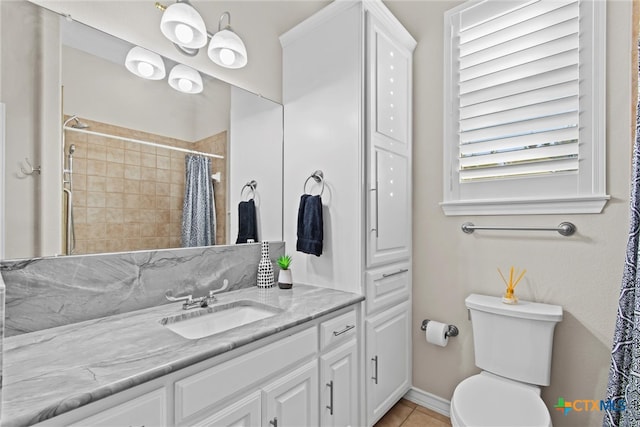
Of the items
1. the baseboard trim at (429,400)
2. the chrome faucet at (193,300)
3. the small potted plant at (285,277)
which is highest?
the small potted plant at (285,277)

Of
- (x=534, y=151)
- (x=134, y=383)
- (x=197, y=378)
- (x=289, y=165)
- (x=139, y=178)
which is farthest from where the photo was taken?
(x=289, y=165)

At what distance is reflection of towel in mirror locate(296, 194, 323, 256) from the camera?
1.73 meters

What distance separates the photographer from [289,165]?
1985 mm

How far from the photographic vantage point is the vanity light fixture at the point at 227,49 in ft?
5.35

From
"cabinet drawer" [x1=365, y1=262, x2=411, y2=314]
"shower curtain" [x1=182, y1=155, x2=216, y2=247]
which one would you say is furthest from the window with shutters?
"shower curtain" [x1=182, y1=155, x2=216, y2=247]

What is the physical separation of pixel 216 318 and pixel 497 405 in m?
1.30

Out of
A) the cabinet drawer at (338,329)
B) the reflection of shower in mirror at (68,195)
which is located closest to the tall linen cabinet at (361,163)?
the cabinet drawer at (338,329)

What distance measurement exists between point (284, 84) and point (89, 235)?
4.60ft

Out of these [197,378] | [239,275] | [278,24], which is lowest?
[197,378]

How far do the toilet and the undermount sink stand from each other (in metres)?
0.95

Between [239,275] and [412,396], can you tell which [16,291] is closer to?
[239,275]

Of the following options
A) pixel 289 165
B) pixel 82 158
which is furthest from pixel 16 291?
pixel 289 165

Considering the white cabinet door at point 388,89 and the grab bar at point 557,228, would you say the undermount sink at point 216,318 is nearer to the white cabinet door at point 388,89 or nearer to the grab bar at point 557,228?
the white cabinet door at point 388,89

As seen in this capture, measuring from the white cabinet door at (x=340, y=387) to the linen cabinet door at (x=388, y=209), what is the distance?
471 millimetres
